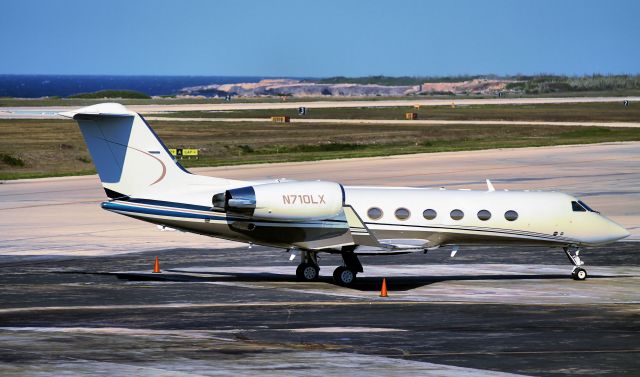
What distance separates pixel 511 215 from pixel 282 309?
25.5ft

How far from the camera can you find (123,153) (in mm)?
31047

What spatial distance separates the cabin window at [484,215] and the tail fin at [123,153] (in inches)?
325

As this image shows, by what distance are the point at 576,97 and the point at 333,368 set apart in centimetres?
16889

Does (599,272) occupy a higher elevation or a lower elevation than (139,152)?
lower

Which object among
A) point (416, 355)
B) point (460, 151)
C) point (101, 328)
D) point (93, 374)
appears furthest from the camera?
point (460, 151)

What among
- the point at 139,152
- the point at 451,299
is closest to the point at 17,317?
the point at 139,152

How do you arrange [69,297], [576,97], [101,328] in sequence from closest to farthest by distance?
[101,328]
[69,297]
[576,97]

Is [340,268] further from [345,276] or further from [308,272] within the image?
[308,272]

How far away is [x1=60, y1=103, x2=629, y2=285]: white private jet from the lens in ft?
100

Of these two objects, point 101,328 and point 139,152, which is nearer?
point 101,328

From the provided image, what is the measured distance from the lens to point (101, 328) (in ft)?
83.0

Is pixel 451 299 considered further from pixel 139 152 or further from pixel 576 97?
pixel 576 97

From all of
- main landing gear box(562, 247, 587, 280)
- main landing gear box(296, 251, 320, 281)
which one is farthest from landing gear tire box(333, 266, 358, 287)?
main landing gear box(562, 247, 587, 280)

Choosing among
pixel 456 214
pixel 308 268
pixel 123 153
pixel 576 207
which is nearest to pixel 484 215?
pixel 456 214
